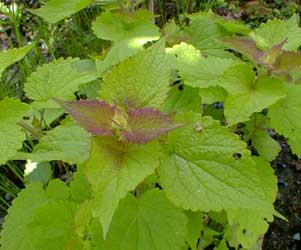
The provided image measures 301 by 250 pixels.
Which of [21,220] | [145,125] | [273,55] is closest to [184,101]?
[273,55]

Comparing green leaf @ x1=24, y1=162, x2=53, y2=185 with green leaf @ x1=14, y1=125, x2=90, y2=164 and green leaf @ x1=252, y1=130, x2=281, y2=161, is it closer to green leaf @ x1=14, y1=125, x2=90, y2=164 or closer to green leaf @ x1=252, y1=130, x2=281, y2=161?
green leaf @ x1=14, y1=125, x2=90, y2=164

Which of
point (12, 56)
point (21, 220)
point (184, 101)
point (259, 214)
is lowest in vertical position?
point (259, 214)

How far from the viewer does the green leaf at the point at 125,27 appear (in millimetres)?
1122

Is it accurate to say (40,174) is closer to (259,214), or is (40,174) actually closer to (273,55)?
(259,214)

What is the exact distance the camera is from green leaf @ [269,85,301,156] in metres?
0.90

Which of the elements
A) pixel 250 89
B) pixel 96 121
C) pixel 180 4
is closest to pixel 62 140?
pixel 96 121

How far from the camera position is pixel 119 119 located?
0.69m

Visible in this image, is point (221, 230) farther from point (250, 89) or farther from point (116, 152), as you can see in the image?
point (116, 152)

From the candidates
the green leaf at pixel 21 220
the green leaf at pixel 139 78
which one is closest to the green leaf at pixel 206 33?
the green leaf at pixel 139 78

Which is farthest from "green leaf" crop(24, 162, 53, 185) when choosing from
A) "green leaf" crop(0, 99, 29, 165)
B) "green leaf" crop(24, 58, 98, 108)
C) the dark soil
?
the dark soil

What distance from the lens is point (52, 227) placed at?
2.80 feet

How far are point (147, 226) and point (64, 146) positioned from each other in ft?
0.64

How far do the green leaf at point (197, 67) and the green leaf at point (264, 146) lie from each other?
0.68ft

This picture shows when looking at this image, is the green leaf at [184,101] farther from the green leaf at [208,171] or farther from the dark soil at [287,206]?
the dark soil at [287,206]
